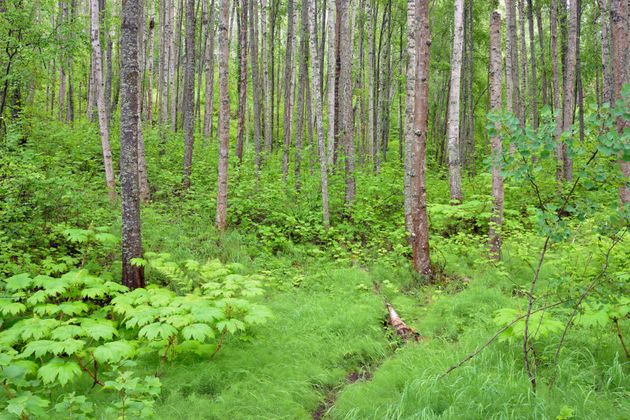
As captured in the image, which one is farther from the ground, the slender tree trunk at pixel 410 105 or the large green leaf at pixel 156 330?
the slender tree trunk at pixel 410 105

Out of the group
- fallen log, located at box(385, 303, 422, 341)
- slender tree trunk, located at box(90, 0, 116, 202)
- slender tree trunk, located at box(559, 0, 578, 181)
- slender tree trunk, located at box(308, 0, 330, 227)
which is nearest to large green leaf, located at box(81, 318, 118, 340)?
fallen log, located at box(385, 303, 422, 341)

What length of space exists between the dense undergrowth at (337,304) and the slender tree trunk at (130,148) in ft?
0.91

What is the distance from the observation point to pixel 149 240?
7543 mm

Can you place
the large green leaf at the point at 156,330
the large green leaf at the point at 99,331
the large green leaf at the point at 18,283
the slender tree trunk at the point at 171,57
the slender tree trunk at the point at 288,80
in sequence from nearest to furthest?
the large green leaf at the point at 99,331
the large green leaf at the point at 156,330
the large green leaf at the point at 18,283
the slender tree trunk at the point at 288,80
the slender tree trunk at the point at 171,57

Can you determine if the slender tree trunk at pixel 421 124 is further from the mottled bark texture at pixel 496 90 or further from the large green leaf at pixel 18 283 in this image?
the large green leaf at pixel 18 283

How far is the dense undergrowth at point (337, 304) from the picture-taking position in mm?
3582

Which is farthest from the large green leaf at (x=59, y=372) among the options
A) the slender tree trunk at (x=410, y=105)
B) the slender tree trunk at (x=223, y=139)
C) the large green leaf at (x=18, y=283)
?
the slender tree trunk at (x=410, y=105)

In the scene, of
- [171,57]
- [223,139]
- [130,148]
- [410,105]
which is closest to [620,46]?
[410,105]

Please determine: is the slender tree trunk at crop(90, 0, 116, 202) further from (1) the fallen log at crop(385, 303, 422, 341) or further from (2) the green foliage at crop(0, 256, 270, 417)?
(1) the fallen log at crop(385, 303, 422, 341)

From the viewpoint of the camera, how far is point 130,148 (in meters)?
5.79

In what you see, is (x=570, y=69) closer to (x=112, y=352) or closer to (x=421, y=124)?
(x=421, y=124)

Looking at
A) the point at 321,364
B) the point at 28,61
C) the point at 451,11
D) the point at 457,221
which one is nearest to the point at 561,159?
the point at 457,221

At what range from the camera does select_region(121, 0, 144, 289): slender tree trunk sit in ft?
18.5

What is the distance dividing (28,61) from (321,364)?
9.12 m
